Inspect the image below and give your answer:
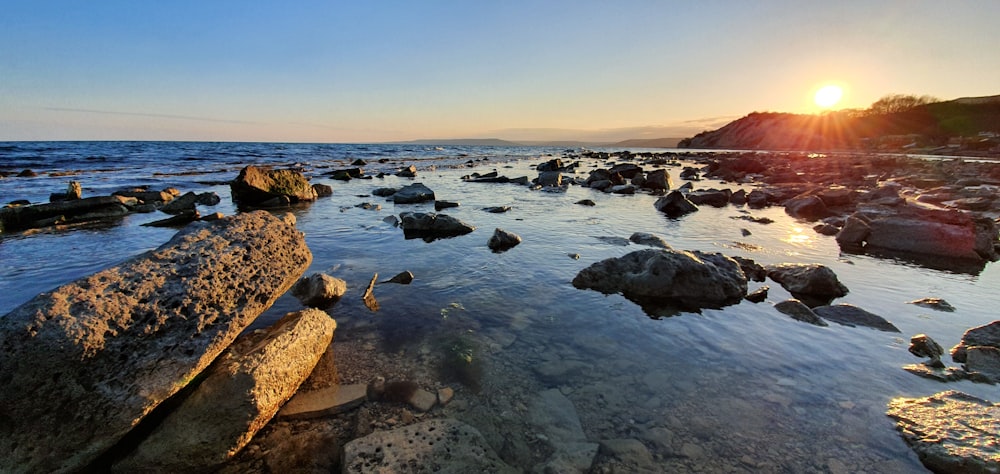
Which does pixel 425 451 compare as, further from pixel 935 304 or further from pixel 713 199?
pixel 713 199

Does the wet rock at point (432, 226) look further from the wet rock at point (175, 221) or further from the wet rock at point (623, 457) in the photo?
the wet rock at point (623, 457)

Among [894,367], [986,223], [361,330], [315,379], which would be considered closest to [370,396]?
[315,379]

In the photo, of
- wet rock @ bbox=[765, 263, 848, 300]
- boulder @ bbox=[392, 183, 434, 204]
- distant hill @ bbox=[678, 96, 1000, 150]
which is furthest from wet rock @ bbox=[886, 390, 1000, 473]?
distant hill @ bbox=[678, 96, 1000, 150]

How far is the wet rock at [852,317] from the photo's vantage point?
5.64 meters

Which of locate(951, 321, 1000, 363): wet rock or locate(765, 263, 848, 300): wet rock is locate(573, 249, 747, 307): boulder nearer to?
locate(765, 263, 848, 300): wet rock

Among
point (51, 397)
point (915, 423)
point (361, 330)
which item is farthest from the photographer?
point (361, 330)

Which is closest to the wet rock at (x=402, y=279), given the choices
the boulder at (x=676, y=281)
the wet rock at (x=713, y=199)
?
the boulder at (x=676, y=281)

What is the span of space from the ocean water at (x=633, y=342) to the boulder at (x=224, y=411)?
0.78 metres

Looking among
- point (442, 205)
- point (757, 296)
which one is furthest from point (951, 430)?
point (442, 205)

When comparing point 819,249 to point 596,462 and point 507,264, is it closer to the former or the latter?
point 507,264

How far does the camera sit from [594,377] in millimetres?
4426

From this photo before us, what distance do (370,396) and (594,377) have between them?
7.57 ft

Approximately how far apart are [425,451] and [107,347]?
2690 millimetres

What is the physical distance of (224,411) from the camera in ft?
11.0
